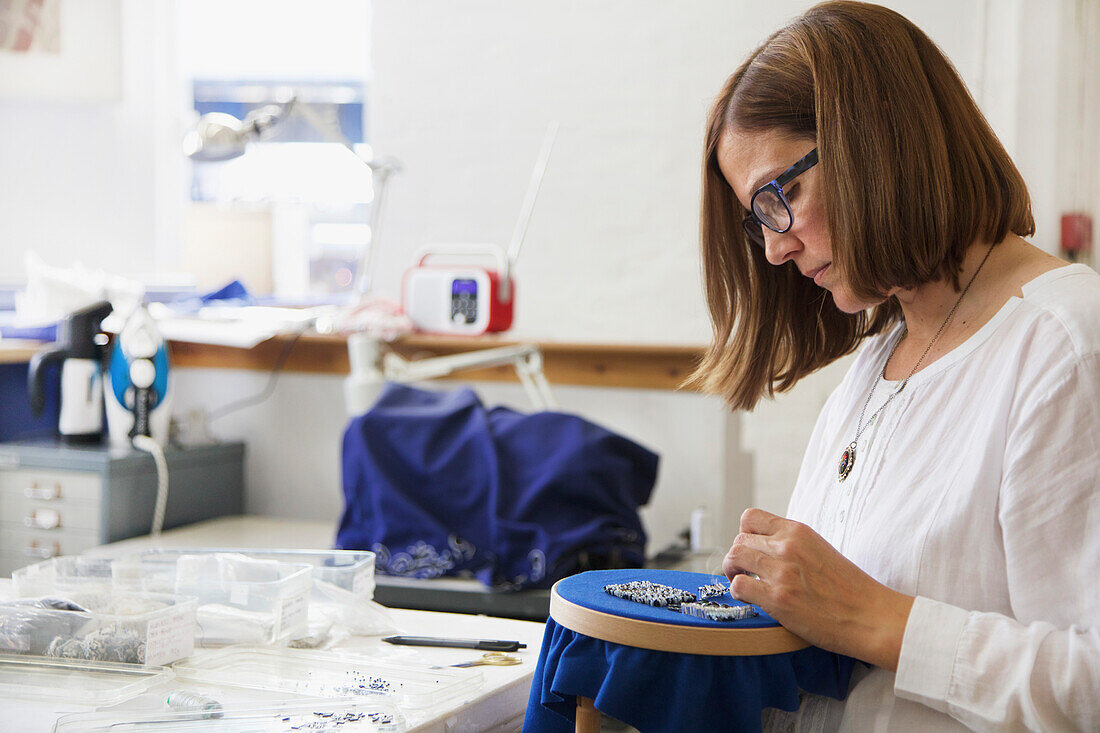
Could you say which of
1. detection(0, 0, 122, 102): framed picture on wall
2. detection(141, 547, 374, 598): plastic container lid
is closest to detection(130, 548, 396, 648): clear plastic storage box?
detection(141, 547, 374, 598): plastic container lid

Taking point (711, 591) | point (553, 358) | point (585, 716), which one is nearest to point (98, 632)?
point (585, 716)

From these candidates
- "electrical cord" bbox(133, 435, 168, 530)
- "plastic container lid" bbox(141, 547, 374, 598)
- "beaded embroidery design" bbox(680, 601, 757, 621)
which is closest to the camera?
"beaded embroidery design" bbox(680, 601, 757, 621)

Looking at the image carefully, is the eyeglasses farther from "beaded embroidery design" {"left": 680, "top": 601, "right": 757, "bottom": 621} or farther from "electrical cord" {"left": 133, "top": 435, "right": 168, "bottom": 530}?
"electrical cord" {"left": 133, "top": 435, "right": 168, "bottom": 530}

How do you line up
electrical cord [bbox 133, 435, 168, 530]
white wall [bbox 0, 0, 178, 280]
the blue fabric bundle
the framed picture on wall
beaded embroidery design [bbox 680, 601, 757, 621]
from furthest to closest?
white wall [bbox 0, 0, 178, 280], the framed picture on wall, electrical cord [bbox 133, 435, 168, 530], the blue fabric bundle, beaded embroidery design [bbox 680, 601, 757, 621]

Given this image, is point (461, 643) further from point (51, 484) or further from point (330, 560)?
point (51, 484)

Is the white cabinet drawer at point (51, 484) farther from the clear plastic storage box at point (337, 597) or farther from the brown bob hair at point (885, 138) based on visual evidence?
the brown bob hair at point (885, 138)

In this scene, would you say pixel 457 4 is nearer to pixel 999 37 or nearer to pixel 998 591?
pixel 999 37

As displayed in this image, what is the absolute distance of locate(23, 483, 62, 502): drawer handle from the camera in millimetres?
2285

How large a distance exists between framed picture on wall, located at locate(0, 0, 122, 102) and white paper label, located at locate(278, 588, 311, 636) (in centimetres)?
239

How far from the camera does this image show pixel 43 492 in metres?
2.29

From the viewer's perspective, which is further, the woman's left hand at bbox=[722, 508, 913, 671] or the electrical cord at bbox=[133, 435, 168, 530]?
the electrical cord at bbox=[133, 435, 168, 530]

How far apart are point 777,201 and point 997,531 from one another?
370 mm

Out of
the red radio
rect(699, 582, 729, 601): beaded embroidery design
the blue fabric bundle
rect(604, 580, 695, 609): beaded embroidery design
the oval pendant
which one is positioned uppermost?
the red radio

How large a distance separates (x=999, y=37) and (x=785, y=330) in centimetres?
158
